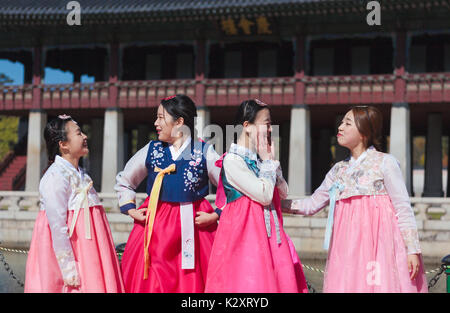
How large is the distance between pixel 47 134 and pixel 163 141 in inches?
30.9

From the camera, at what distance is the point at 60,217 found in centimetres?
368

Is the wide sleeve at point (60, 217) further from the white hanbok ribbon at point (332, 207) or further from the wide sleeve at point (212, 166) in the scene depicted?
the white hanbok ribbon at point (332, 207)

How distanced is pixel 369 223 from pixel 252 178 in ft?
2.52

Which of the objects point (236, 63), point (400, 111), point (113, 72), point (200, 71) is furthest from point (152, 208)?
point (236, 63)

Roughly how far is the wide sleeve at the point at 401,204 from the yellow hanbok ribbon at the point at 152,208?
4.64 ft

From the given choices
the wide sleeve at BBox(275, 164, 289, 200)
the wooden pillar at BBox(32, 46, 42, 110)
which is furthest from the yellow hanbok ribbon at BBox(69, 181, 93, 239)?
the wooden pillar at BBox(32, 46, 42, 110)

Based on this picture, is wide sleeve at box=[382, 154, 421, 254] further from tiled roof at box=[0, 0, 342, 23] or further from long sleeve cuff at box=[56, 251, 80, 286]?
tiled roof at box=[0, 0, 342, 23]

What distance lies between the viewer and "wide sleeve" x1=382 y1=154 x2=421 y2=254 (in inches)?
142

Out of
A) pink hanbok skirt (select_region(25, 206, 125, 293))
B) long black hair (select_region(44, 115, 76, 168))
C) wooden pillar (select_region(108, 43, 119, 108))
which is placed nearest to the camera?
pink hanbok skirt (select_region(25, 206, 125, 293))

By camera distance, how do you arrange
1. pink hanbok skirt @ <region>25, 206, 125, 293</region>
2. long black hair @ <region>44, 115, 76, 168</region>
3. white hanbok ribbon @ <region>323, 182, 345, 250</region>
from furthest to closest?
long black hair @ <region>44, 115, 76, 168</region> < white hanbok ribbon @ <region>323, 182, 345, 250</region> < pink hanbok skirt @ <region>25, 206, 125, 293</region>

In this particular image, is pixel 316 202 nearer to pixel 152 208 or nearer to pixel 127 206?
pixel 152 208

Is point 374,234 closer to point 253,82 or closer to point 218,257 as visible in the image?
point 218,257

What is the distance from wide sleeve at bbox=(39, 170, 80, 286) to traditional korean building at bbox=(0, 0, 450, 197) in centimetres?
1330
